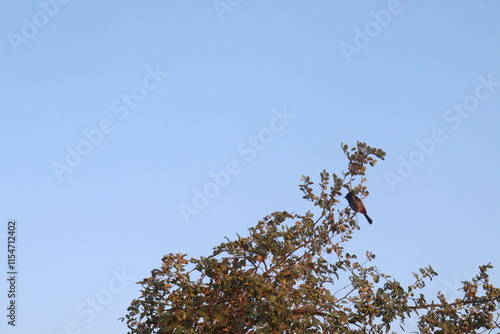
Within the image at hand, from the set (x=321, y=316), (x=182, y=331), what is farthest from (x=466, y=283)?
(x=182, y=331)

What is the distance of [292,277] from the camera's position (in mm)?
6832

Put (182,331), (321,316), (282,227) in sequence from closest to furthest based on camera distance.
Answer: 1. (182,331)
2. (321,316)
3. (282,227)

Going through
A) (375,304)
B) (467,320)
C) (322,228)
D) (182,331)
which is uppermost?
(322,228)

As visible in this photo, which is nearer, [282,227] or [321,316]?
[321,316]

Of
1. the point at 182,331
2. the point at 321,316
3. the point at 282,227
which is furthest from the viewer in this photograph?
the point at 282,227

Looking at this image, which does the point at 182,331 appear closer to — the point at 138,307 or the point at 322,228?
the point at 138,307

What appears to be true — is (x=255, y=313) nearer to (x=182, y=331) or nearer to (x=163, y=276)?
(x=182, y=331)

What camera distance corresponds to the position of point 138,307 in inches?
264

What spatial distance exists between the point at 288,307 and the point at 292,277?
591 millimetres

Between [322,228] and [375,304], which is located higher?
[322,228]

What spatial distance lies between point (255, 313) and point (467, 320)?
6.99 ft

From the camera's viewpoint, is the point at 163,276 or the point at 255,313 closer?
the point at 255,313

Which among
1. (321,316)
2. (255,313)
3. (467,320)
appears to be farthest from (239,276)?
(467,320)

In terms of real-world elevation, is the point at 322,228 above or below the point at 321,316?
above
